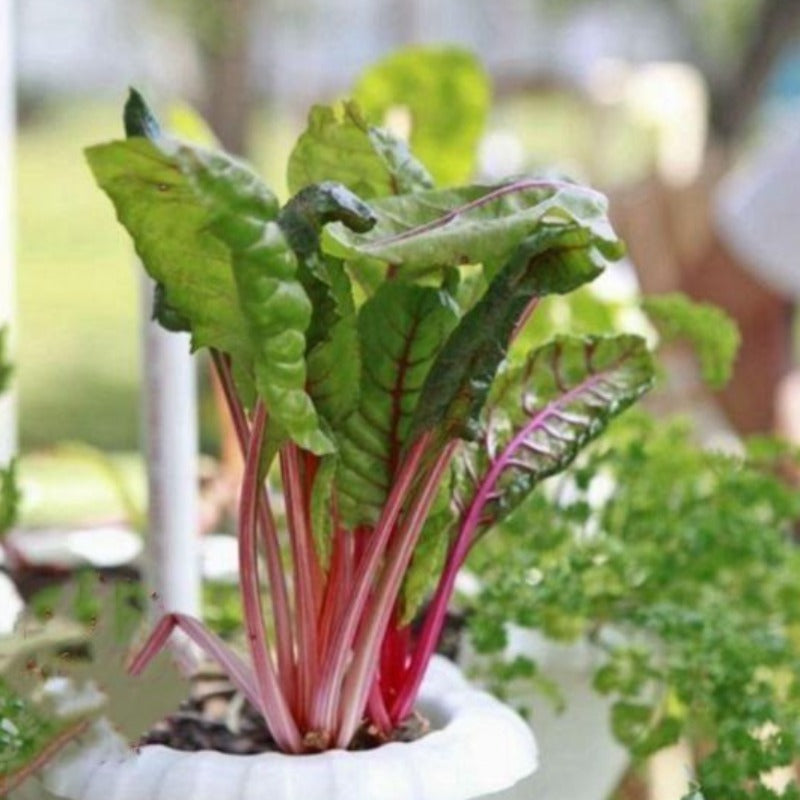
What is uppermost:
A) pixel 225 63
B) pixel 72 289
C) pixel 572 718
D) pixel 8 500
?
pixel 8 500

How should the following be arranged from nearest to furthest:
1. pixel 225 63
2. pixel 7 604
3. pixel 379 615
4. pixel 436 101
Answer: pixel 379 615, pixel 7 604, pixel 436 101, pixel 225 63

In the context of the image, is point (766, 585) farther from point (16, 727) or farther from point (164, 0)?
point (164, 0)

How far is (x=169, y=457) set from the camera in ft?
2.46

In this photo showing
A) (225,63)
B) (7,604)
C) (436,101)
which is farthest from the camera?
(225,63)

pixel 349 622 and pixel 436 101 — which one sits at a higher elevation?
pixel 436 101

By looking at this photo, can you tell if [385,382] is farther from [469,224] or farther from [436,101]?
[436,101]

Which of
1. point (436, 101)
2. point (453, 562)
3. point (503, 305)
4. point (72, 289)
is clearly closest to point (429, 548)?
point (453, 562)

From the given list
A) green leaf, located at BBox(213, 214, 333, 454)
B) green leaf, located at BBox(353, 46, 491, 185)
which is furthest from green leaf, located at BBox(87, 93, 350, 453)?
green leaf, located at BBox(353, 46, 491, 185)

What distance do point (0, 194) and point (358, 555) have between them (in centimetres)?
44

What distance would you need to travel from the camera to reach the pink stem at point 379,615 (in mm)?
580

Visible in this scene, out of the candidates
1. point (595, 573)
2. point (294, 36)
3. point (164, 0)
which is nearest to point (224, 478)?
point (595, 573)

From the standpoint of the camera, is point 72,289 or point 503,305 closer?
point 503,305

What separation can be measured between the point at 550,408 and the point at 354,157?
112 millimetres

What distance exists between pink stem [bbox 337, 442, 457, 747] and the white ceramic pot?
0.03m
